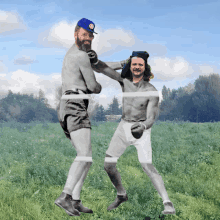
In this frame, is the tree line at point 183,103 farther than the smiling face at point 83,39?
Yes

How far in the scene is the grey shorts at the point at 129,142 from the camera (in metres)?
3.55

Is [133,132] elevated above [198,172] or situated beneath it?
elevated above

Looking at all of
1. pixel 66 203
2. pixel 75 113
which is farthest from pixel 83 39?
pixel 66 203

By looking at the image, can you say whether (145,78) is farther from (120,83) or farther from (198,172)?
(198,172)

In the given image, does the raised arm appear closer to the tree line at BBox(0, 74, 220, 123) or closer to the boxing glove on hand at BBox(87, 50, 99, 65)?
the boxing glove on hand at BBox(87, 50, 99, 65)

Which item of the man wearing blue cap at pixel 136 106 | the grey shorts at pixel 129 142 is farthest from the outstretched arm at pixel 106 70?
the grey shorts at pixel 129 142

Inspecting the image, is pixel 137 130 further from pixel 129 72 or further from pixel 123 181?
pixel 123 181

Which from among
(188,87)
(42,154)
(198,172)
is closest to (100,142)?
(42,154)

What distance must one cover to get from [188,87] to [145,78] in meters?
41.8

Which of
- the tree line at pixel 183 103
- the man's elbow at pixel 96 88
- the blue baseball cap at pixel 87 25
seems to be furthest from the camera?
the tree line at pixel 183 103

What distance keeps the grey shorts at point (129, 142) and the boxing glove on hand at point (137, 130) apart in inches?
3.4

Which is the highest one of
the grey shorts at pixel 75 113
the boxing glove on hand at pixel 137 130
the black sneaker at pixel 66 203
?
the grey shorts at pixel 75 113

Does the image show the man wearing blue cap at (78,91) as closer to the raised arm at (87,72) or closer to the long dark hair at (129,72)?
the raised arm at (87,72)

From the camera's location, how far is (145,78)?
3613 mm
